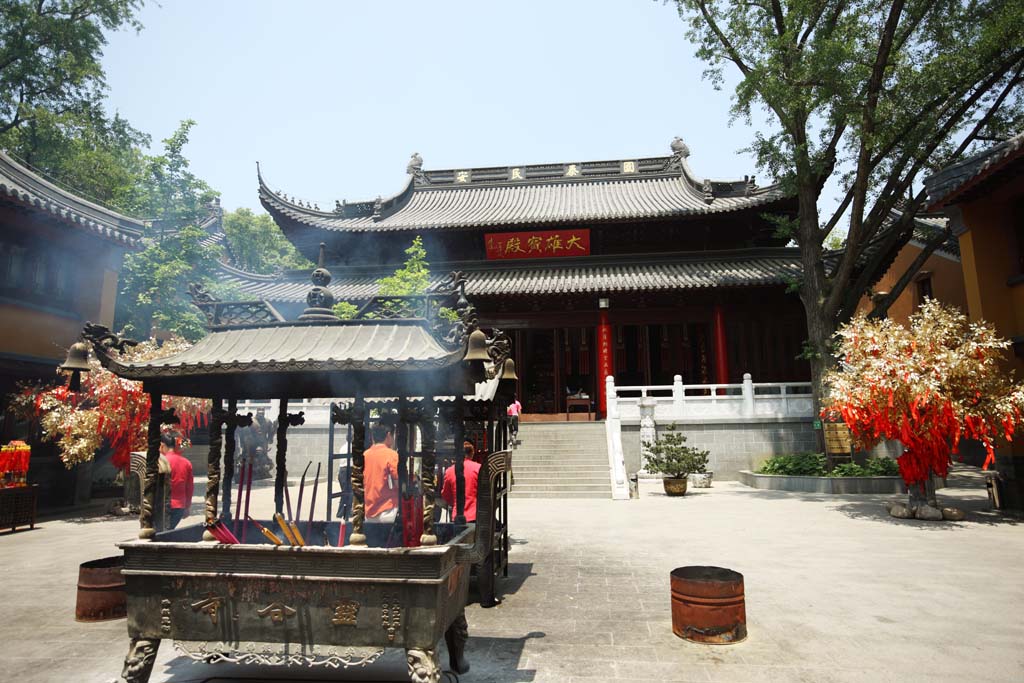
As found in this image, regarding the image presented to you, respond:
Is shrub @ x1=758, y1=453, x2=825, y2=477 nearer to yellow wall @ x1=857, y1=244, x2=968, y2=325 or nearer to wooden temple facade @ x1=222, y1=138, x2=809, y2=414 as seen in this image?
wooden temple facade @ x1=222, y1=138, x2=809, y2=414

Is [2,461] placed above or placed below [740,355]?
below

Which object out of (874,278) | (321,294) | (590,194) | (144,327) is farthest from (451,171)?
(321,294)

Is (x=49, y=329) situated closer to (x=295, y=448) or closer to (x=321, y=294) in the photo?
(x=295, y=448)

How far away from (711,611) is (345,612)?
2.72 m

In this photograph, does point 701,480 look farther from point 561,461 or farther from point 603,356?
point 603,356

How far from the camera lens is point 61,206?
37.4 ft

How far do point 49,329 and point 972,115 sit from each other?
20691mm

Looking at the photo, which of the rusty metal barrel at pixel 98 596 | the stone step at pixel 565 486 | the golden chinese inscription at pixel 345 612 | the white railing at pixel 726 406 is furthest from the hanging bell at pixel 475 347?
the white railing at pixel 726 406

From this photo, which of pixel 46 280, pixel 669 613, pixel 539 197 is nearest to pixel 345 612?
pixel 669 613

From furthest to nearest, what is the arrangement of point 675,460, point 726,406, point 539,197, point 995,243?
1. point 539,197
2. point 726,406
3. point 675,460
4. point 995,243

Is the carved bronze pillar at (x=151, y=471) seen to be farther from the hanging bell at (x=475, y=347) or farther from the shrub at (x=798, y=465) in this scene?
the shrub at (x=798, y=465)

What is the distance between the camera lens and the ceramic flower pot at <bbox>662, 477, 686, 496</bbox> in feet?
41.2

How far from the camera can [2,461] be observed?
371 inches

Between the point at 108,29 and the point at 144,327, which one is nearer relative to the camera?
the point at 144,327
